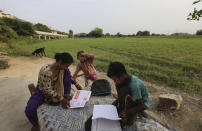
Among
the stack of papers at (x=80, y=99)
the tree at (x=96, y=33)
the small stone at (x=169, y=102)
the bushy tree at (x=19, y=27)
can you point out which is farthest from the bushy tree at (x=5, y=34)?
the tree at (x=96, y=33)

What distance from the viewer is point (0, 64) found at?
6.06 m

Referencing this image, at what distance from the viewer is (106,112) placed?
1.39m

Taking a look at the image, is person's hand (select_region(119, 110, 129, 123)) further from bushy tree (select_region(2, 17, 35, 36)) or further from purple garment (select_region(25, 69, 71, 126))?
bushy tree (select_region(2, 17, 35, 36))

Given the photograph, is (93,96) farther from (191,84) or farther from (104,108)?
(191,84)

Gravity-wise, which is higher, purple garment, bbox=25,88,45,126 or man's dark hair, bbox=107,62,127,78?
man's dark hair, bbox=107,62,127,78

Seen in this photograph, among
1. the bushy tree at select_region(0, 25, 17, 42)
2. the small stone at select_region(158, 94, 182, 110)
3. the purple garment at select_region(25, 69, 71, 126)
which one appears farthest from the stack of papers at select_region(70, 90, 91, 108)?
the bushy tree at select_region(0, 25, 17, 42)

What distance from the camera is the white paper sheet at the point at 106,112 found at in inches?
50.3

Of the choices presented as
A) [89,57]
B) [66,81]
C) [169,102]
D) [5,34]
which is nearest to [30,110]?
[66,81]

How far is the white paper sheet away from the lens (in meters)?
1.28

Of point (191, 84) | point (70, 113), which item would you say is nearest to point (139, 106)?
point (70, 113)

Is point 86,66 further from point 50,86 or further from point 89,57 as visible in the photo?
point 50,86

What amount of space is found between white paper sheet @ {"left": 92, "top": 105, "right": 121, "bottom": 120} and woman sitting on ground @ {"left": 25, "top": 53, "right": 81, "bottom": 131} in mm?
538

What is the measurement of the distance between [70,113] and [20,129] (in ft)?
4.60

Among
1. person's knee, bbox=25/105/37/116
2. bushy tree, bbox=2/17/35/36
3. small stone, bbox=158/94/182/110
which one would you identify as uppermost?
bushy tree, bbox=2/17/35/36
